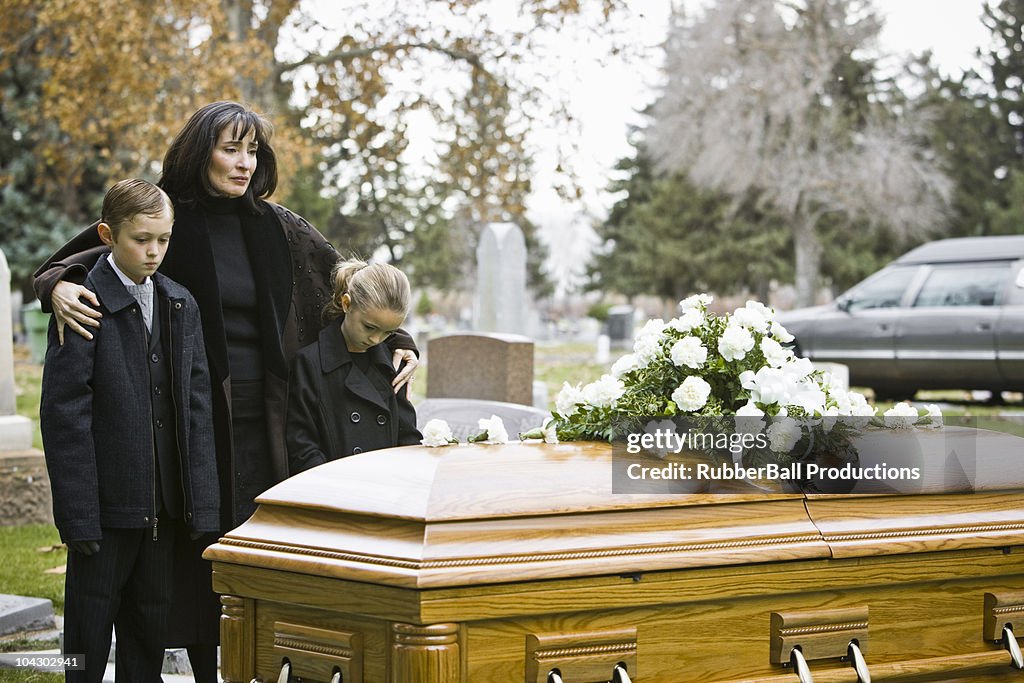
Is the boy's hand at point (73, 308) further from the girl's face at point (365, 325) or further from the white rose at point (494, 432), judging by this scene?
the white rose at point (494, 432)

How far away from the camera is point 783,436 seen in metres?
2.46

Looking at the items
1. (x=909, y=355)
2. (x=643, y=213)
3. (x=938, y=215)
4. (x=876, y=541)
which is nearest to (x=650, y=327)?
(x=876, y=541)

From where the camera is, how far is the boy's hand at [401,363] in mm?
3347

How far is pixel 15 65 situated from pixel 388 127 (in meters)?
9.39

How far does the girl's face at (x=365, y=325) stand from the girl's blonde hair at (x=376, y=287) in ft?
0.05

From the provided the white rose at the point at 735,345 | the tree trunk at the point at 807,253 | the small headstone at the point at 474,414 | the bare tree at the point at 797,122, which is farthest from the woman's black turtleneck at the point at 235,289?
the tree trunk at the point at 807,253

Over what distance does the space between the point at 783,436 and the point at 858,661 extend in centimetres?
51

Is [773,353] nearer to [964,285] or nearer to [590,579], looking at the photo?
[590,579]

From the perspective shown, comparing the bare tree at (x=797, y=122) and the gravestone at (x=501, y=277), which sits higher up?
the bare tree at (x=797, y=122)

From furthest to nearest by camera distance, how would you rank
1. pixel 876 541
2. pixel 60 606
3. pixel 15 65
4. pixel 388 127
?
pixel 15 65 → pixel 388 127 → pixel 60 606 → pixel 876 541

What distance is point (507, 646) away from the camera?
6.55ft

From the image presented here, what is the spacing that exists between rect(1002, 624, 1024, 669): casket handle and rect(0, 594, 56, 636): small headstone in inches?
144

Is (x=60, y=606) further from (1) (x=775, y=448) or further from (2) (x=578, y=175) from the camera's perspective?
(2) (x=578, y=175)

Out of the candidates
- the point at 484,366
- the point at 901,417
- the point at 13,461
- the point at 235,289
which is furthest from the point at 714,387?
the point at 13,461
